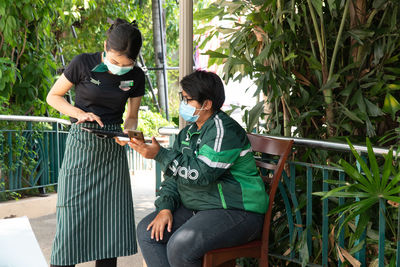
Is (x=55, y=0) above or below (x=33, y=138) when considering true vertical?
above

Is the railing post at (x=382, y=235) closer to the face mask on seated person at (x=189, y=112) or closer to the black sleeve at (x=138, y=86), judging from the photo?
the face mask on seated person at (x=189, y=112)

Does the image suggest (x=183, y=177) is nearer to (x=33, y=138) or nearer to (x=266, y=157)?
(x=266, y=157)

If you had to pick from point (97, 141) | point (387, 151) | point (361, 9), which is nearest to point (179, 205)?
point (97, 141)

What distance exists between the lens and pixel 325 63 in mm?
2652

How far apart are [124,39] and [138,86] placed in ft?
1.17

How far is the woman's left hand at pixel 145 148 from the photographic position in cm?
212

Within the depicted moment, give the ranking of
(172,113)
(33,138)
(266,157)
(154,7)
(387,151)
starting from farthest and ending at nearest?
(172,113), (154,7), (33,138), (266,157), (387,151)

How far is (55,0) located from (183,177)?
3.92 m

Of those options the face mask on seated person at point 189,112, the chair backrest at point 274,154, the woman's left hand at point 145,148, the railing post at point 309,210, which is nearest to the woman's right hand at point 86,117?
the woman's left hand at point 145,148

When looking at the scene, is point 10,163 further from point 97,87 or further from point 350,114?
point 350,114

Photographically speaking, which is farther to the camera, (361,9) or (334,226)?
(361,9)

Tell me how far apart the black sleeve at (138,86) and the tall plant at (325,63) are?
43cm

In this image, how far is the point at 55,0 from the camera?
5309 millimetres

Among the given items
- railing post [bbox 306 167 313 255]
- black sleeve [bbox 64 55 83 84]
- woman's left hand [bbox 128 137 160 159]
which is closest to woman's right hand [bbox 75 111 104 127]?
black sleeve [bbox 64 55 83 84]
